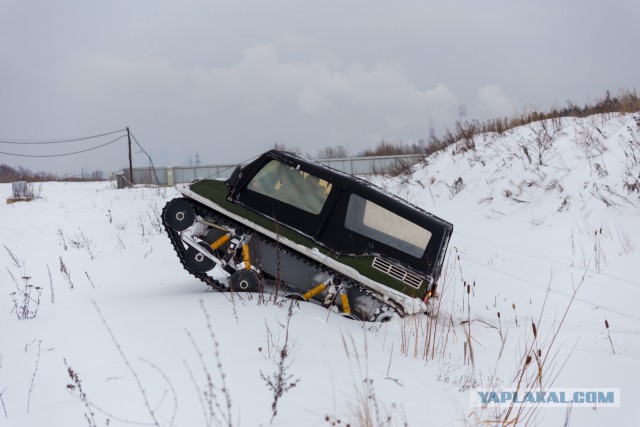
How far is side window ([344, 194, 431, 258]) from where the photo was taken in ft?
20.9

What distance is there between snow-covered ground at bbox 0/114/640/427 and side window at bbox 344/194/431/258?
0.82 metres

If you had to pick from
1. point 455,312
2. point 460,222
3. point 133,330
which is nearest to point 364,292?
point 455,312

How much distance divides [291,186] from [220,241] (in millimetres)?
1146

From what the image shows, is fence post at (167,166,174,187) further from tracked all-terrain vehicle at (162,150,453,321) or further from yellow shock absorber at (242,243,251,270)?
yellow shock absorber at (242,243,251,270)

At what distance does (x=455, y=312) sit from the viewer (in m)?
7.13

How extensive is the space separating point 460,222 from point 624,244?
475cm

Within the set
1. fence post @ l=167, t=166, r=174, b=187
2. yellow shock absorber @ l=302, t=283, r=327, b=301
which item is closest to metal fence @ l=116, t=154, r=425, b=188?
fence post @ l=167, t=166, r=174, b=187

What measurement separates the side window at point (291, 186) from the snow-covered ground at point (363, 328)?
1279 mm

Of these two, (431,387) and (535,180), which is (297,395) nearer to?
(431,387)

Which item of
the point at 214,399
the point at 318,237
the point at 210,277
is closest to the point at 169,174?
the point at 210,277

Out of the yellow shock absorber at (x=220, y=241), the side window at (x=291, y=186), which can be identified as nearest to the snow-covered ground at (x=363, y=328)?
the yellow shock absorber at (x=220, y=241)

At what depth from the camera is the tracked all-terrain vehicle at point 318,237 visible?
631 cm

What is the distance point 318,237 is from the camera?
250 inches

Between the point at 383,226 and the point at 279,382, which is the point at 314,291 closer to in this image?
the point at 383,226
